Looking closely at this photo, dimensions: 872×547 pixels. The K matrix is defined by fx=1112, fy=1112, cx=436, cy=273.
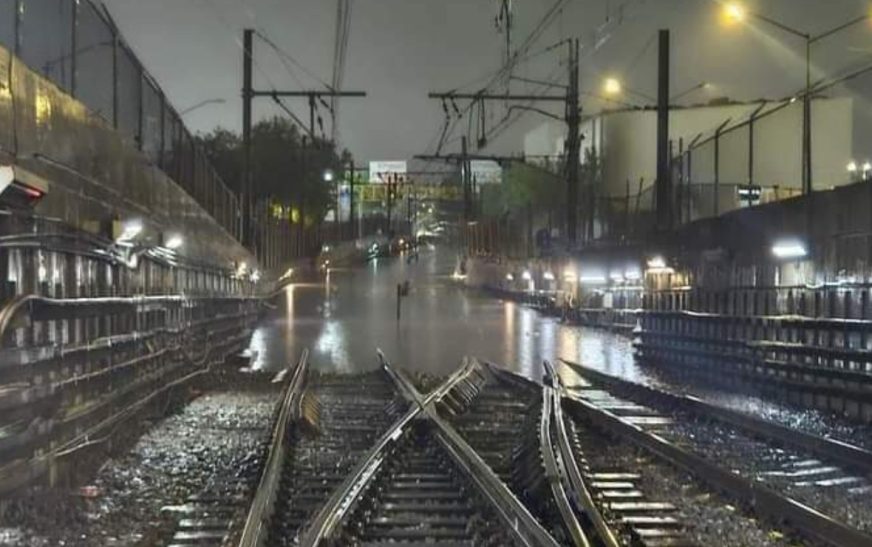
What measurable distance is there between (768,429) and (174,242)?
10.7m

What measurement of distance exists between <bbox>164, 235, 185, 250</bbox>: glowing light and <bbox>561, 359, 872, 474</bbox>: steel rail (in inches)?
323

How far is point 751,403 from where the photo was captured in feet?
60.6

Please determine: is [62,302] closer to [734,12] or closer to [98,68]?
[98,68]

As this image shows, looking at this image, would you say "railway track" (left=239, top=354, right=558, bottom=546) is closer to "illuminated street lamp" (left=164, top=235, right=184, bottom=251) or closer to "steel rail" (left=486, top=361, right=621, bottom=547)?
"steel rail" (left=486, top=361, right=621, bottom=547)

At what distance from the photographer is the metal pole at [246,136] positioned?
129ft

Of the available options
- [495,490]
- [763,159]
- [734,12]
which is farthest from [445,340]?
[495,490]

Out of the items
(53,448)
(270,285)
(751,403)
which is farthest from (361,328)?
(53,448)

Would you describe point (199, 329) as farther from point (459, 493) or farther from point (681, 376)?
point (459, 493)

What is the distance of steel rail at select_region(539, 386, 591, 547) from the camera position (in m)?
7.76

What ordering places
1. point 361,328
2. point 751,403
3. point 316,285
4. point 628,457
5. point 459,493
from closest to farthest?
point 459,493 → point 628,457 → point 751,403 → point 361,328 → point 316,285

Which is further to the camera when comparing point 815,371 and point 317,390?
point 317,390

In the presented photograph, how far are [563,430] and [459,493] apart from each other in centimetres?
343

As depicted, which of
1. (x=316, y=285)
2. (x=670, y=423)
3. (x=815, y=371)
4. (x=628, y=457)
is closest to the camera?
(x=628, y=457)

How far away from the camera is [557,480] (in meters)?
9.59
